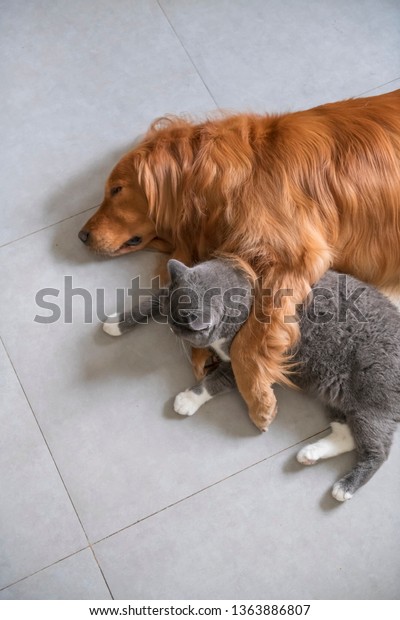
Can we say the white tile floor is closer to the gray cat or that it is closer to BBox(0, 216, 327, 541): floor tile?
BBox(0, 216, 327, 541): floor tile

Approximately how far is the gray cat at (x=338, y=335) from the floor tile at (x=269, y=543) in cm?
9

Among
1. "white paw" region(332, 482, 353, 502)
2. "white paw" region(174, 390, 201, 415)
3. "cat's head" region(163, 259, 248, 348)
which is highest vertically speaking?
"cat's head" region(163, 259, 248, 348)

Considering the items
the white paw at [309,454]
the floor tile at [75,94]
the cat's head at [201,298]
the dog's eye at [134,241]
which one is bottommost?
the white paw at [309,454]

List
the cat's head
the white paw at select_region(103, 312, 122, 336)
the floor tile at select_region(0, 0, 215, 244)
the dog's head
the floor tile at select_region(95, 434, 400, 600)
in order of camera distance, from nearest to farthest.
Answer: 1. the cat's head
2. the floor tile at select_region(95, 434, 400, 600)
3. the dog's head
4. the white paw at select_region(103, 312, 122, 336)
5. the floor tile at select_region(0, 0, 215, 244)

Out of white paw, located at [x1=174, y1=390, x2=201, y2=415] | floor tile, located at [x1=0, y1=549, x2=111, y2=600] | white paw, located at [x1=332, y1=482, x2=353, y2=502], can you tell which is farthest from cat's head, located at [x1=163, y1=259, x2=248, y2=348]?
floor tile, located at [x1=0, y1=549, x2=111, y2=600]

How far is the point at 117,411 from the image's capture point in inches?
80.9

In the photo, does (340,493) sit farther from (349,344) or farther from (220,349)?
(220,349)

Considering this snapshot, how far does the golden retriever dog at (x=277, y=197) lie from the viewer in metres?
1.82

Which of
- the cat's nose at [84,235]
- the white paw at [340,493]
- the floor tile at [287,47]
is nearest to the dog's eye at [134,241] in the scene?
the cat's nose at [84,235]

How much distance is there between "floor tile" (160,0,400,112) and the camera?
7.93ft

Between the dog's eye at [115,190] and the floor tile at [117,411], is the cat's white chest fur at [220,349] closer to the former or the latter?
the floor tile at [117,411]

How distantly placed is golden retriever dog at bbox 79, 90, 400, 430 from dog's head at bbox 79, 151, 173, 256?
33mm

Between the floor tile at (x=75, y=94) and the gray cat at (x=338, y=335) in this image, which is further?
the floor tile at (x=75, y=94)

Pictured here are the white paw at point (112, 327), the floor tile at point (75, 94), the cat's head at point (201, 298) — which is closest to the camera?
the cat's head at point (201, 298)
